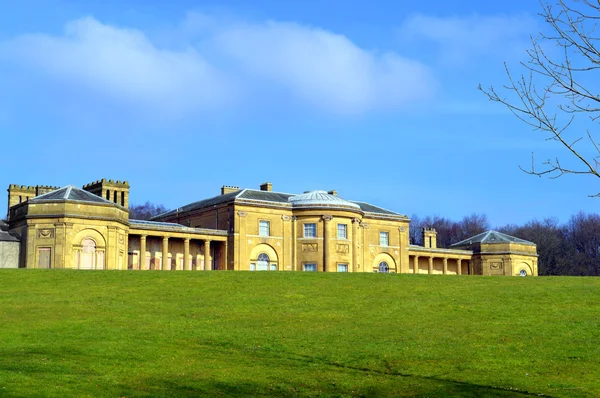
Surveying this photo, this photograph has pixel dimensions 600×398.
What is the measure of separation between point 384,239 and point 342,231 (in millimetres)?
8969

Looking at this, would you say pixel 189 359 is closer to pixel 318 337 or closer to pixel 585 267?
pixel 318 337

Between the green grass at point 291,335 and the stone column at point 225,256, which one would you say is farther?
the stone column at point 225,256

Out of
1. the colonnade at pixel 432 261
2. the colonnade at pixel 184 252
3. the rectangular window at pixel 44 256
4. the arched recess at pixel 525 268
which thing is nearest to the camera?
the rectangular window at pixel 44 256

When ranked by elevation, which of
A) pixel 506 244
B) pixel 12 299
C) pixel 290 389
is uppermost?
pixel 506 244

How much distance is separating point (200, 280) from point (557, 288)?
56.5 feet

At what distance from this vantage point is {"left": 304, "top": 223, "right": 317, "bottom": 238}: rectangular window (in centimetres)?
6353

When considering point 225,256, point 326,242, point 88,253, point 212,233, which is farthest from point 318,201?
point 88,253

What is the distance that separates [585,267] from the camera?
4289 inches

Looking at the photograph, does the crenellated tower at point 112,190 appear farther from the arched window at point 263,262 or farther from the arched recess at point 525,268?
the arched recess at point 525,268

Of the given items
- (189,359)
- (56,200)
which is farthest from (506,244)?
(189,359)

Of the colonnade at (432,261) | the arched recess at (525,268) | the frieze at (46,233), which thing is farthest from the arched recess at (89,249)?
the arched recess at (525,268)

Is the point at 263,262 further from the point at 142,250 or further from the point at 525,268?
the point at 525,268

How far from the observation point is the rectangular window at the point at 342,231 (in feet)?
208

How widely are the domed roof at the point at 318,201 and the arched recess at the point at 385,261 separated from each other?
7.51 metres
